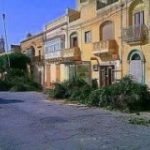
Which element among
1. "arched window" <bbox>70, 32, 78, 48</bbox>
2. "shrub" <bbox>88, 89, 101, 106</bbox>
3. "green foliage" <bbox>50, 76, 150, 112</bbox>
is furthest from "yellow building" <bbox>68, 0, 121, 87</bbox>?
"shrub" <bbox>88, 89, 101, 106</bbox>

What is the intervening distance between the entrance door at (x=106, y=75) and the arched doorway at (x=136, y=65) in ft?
9.97

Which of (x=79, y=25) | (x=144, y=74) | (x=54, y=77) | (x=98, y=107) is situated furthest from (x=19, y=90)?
(x=98, y=107)

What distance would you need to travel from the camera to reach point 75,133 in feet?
40.5

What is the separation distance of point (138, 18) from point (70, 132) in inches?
640

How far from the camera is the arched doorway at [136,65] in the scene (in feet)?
87.5

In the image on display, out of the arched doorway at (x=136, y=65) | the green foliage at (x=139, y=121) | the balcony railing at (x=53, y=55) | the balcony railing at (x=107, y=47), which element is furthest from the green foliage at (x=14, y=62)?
the green foliage at (x=139, y=121)

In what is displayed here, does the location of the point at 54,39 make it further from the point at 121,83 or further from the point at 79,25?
the point at 121,83

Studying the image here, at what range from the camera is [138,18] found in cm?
2708

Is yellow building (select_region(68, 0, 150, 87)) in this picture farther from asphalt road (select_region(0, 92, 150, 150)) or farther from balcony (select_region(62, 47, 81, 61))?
asphalt road (select_region(0, 92, 150, 150))

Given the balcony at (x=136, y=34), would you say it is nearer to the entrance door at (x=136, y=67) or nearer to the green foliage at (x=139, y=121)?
the entrance door at (x=136, y=67)

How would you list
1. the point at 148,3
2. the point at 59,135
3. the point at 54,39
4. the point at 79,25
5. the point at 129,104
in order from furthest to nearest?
the point at 54,39
the point at 79,25
the point at 148,3
the point at 129,104
the point at 59,135

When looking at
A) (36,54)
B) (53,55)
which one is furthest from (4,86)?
(36,54)

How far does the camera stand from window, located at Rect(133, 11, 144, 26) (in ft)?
87.1

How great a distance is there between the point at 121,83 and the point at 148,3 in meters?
7.54
